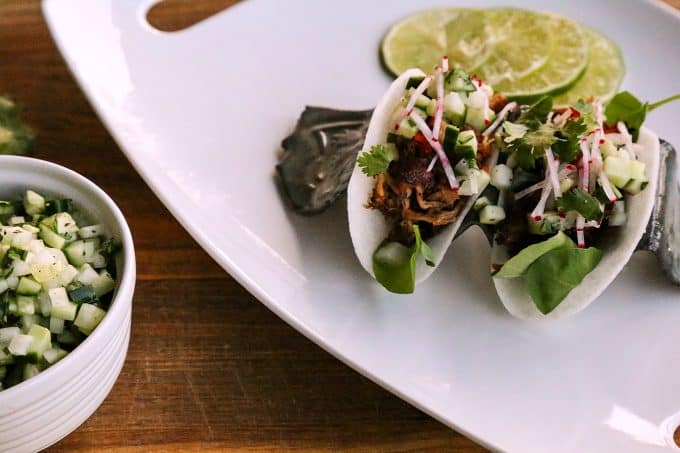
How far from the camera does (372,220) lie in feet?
7.19

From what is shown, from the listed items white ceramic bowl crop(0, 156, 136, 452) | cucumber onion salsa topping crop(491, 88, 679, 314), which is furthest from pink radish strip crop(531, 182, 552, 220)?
white ceramic bowl crop(0, 156, 136, 452)

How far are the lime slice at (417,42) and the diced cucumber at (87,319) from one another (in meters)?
1.52

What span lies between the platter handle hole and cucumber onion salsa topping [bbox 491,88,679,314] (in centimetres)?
137

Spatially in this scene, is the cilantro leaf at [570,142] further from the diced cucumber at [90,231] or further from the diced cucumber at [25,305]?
the diced cucumber at [25,305]

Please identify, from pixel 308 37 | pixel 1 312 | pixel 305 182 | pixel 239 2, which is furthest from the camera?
pixel 239 2

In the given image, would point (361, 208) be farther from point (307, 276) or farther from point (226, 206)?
point (226, 206)

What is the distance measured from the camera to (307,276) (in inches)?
83.7

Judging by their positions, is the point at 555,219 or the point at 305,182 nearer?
the point at 555,219

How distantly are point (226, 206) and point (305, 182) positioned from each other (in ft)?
0.82

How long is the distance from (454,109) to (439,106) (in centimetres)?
5

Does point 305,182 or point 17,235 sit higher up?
point 17,235

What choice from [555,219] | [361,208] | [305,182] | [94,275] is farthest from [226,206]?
[555,219]

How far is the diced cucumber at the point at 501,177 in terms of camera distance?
2.15 metres

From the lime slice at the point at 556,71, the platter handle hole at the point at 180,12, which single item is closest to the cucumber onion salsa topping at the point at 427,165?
the lime slice at the point at 556,71
